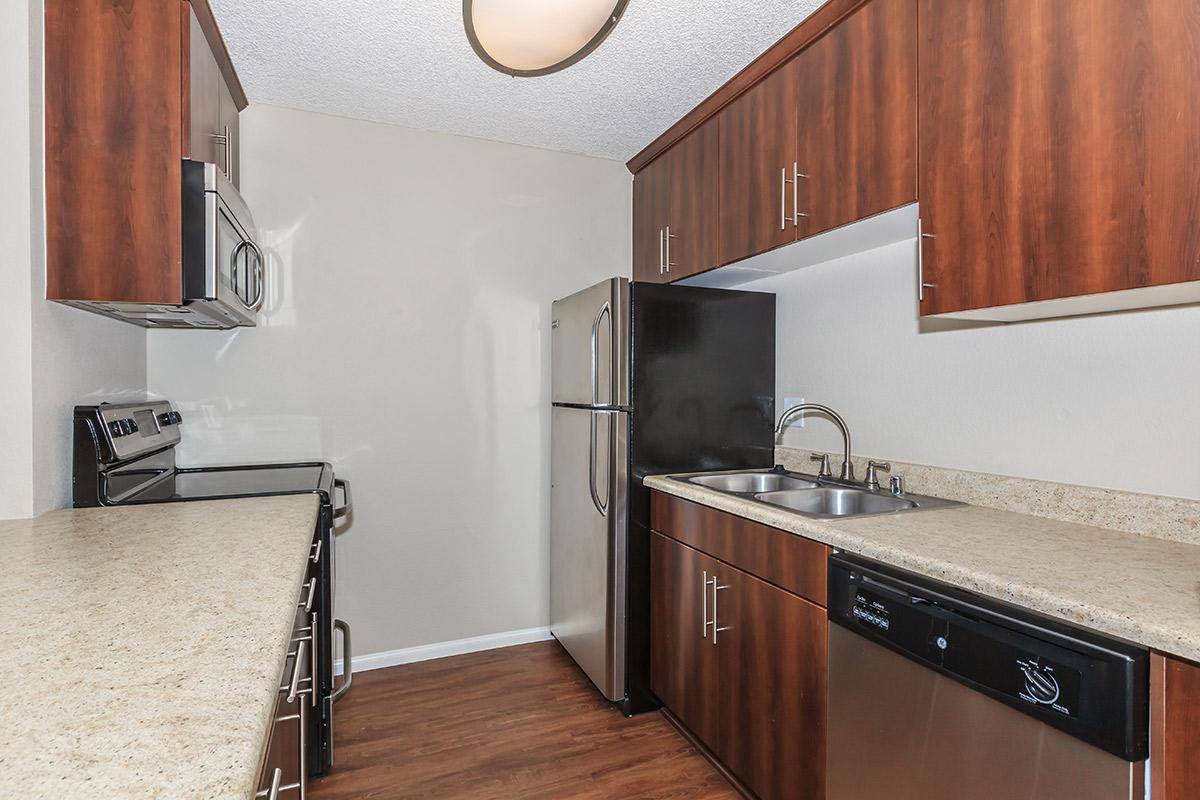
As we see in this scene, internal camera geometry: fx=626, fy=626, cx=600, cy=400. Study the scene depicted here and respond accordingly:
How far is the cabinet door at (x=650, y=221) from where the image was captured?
2.94 meters

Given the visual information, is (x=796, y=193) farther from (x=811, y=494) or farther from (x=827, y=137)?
(x=811, y=494)

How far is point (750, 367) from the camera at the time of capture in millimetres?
2697

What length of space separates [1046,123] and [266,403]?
2.79 m

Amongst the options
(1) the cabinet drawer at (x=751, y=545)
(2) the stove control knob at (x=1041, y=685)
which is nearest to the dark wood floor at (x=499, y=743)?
(1) the cabinet drawer at (x=751, y=545)

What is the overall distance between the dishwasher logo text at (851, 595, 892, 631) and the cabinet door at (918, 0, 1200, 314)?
76cm

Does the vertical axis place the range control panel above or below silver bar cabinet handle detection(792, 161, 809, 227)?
below

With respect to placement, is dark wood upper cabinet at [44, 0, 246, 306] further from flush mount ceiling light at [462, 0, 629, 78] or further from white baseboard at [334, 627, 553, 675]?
white baseboard at [334, 627, 553, 675]

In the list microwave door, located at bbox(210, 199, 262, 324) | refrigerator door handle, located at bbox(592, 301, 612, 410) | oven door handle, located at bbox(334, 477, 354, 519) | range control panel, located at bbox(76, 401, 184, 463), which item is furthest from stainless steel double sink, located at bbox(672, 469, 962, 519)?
range control panel, located at bbox(76, 401, 184, 463)

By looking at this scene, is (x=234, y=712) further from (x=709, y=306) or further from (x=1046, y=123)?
(x=709, y=306)

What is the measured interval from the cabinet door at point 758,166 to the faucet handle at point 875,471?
84cm

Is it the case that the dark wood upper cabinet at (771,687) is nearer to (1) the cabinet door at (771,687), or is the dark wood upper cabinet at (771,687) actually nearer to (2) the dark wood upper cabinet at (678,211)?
(1) the cabinet door at (771,687)

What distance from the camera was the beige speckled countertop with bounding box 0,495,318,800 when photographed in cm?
61

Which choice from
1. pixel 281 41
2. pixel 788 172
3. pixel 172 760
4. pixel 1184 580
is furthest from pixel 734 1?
pixel 172 760

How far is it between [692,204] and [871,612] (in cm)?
181
